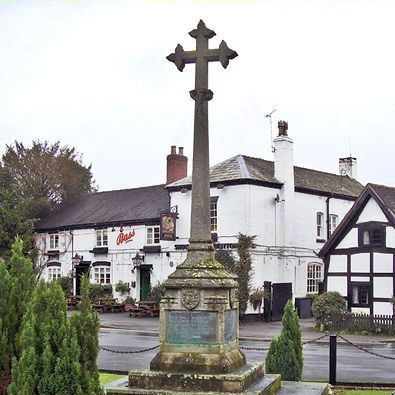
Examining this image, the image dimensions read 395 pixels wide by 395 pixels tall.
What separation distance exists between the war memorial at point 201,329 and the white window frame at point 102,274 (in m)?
29.7

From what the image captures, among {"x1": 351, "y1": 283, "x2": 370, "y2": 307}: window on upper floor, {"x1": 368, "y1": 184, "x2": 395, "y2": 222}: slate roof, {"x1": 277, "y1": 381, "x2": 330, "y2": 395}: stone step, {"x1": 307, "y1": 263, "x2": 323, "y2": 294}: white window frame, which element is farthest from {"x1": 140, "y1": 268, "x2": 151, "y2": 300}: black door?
{"x1": 277, "y1": 381, "x2": 330, "y2": 395}: stone step

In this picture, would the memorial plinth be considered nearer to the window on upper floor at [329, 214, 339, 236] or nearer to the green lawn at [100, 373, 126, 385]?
the green lawn at [100, 373, 126, 385]

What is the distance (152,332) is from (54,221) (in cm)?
2106

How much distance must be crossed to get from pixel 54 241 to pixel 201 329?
115 ft

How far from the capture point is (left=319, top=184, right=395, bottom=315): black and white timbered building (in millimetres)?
28531

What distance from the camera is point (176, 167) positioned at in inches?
1630

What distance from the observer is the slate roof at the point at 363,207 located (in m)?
28.6

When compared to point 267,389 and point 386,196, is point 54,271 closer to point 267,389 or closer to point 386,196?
point 386,196

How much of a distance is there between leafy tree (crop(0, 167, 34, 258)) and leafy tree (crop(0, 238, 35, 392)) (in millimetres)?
34562

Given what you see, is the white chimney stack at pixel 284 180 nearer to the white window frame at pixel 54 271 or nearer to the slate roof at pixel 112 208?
the slate roof at pixel 112 208

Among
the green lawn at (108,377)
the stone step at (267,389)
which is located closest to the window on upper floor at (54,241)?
the green lawn at (108,377)

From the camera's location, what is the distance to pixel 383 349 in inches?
859

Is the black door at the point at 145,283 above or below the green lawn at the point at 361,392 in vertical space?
above

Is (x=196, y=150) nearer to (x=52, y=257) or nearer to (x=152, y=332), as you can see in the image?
(x=152, y=332)
